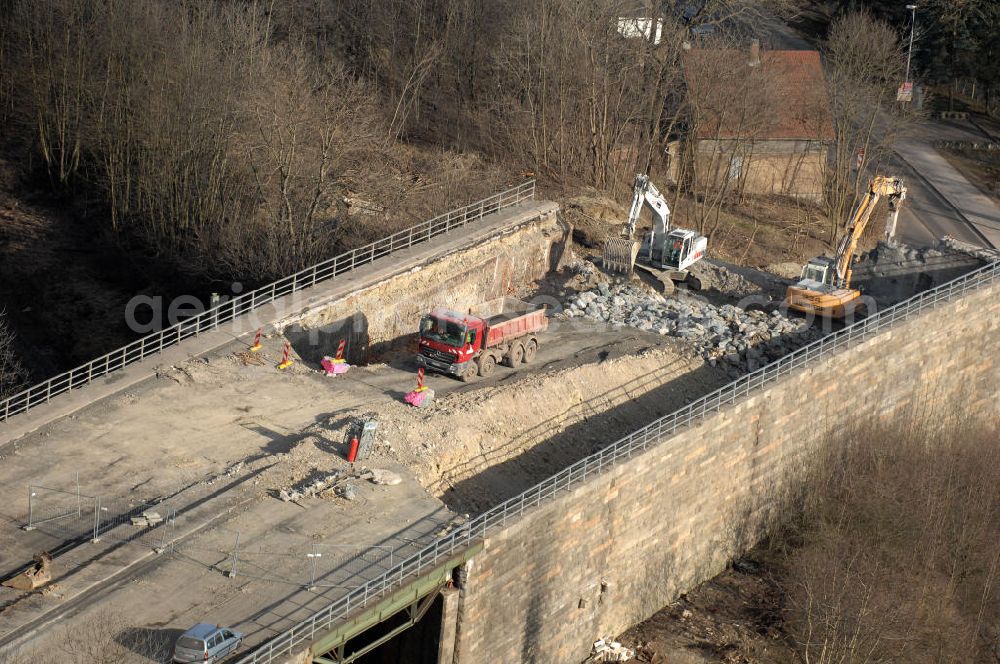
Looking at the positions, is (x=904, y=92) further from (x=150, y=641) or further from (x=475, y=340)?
(x=150, y=641)

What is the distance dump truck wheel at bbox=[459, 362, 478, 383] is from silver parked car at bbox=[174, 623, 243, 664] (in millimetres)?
13163

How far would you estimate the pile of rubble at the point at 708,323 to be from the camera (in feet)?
134

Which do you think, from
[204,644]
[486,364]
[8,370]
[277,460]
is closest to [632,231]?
[486,364]

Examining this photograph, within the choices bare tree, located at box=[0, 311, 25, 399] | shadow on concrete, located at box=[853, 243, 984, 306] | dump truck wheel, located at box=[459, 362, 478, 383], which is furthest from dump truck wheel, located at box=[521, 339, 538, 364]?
shadow on concrete, located at box=[853, 243, 984, 306]

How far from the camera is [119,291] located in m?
49.8

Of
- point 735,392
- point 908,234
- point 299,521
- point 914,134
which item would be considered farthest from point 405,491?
point 914,134

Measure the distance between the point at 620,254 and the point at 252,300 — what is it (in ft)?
43.9

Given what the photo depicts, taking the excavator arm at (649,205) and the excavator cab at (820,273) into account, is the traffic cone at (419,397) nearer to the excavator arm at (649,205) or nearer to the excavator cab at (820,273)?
the excavator arm at (649,205)

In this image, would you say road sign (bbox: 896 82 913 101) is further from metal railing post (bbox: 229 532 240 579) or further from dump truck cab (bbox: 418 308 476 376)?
metal railing post (bbox: 229 532 240 579)

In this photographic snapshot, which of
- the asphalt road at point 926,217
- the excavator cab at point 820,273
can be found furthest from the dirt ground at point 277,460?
the asphalt road at point 926,217

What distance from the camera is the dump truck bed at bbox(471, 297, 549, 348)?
1435 inches

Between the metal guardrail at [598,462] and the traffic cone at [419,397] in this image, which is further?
the traffic cone at [419,397]

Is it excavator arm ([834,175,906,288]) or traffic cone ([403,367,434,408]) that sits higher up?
excavator arm ([834,175,906,288])

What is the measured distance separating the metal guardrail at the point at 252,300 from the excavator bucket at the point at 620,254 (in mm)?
3952
